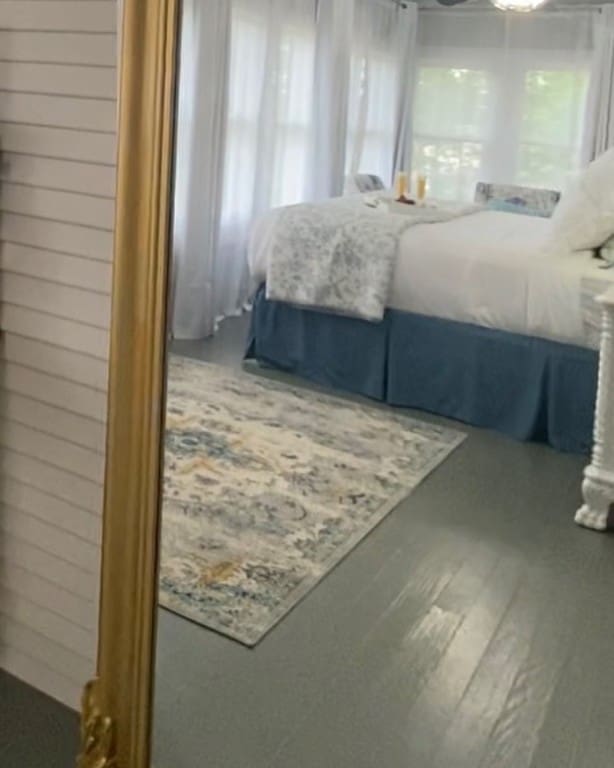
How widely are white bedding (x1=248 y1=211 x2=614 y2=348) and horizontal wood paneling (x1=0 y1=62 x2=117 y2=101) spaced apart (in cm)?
74

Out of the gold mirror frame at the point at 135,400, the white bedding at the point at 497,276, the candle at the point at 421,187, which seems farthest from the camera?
the candle at the point at 421,187

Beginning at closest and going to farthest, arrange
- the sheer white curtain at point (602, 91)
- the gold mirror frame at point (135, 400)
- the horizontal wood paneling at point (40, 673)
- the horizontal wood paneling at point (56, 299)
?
the gold mirror frame at point (135, 400) < the horizontal wood paneling at point (56, 299) < the horizontal wood paneling at point (40, 673) < the sheer white curtain at point (602, 91)

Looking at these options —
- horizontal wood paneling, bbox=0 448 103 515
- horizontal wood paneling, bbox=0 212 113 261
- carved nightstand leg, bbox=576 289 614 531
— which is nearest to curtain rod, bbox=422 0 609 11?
carved nightstand leg, bbox=576 289 614 531

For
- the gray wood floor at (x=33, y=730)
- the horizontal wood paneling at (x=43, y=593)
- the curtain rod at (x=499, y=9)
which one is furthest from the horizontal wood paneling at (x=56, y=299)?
the curtain rod at (x=499, y=9)

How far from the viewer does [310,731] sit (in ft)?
5.55

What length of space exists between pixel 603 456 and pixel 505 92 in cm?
110

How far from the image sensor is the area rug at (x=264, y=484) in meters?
1.98

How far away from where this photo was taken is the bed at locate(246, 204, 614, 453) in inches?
102

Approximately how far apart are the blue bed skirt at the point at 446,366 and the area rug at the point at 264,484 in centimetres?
16

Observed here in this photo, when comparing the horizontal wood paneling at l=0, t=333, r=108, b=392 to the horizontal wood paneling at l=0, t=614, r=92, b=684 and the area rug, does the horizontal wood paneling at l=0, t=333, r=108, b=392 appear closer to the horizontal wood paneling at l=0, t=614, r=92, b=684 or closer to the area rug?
the area rug

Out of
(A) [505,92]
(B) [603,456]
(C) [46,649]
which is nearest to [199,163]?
(C) [46,649]

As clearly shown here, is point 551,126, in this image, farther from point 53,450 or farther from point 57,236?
point 53,450

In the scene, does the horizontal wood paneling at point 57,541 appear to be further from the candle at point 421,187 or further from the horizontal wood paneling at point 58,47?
the candle at point 421,187

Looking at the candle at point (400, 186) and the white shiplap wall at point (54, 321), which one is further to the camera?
the candle at point (400, 186)
